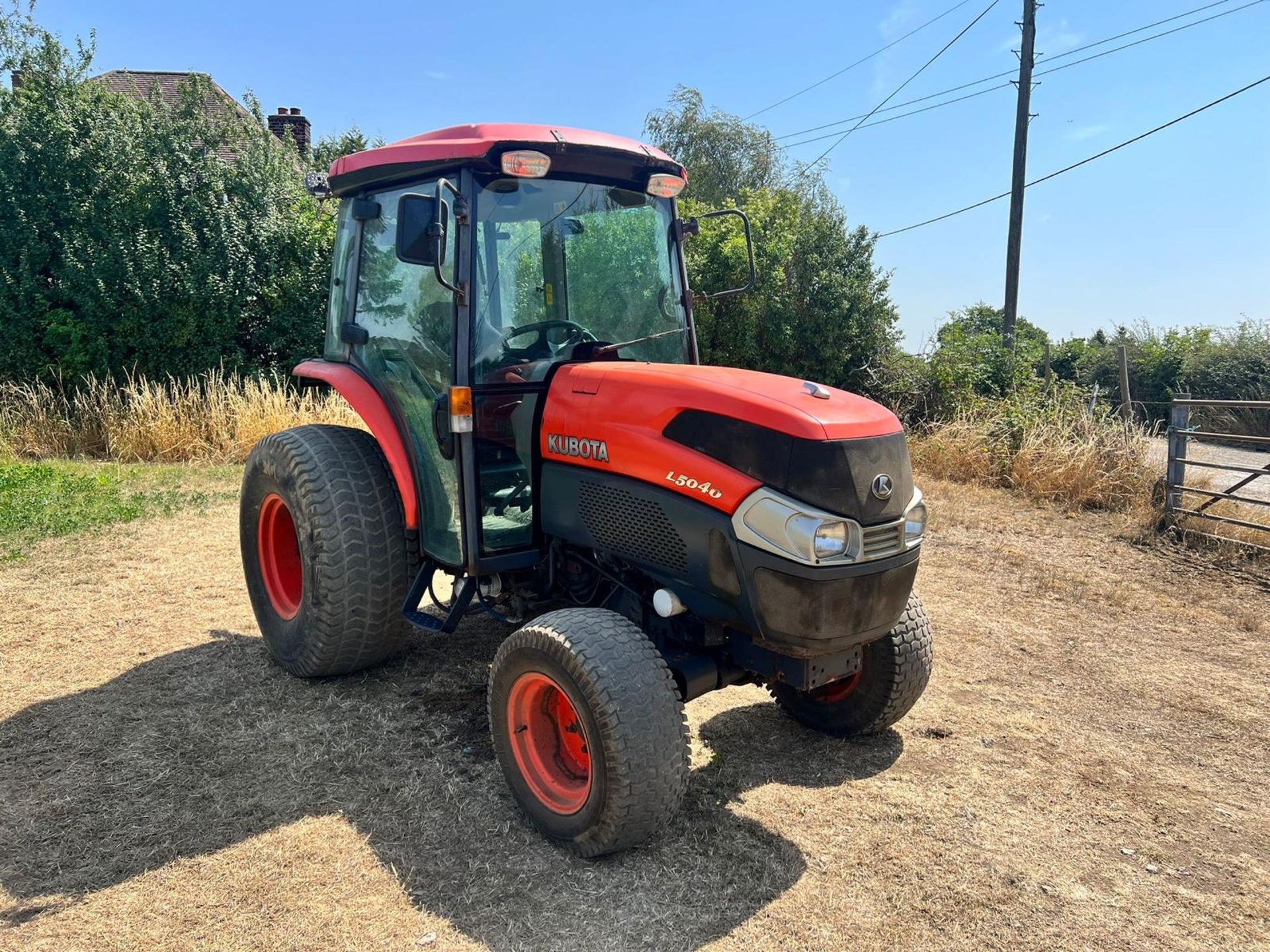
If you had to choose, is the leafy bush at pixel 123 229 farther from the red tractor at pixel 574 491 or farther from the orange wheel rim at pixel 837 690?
the orange wheel rim at pixel 837 690

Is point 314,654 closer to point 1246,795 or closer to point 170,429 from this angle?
point 1246,795

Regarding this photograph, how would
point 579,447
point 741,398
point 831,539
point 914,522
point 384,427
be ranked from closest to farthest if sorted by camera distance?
point 831,539 → point 741,398 → point 914,522 → point 579,447 → point 384,427

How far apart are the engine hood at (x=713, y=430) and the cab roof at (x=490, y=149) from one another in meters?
0.86

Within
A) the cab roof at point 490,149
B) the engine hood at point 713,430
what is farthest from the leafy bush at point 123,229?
the engine hood at point 713,430

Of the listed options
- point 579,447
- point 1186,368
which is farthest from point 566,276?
point 1186,368

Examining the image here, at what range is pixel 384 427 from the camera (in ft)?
12.5

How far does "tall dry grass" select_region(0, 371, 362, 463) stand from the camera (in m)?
9.73

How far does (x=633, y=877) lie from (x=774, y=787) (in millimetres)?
784

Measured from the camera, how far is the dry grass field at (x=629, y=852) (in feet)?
8.40

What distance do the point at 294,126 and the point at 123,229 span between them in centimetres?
717

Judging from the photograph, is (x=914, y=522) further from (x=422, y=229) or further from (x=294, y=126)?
(x=294, y=126)

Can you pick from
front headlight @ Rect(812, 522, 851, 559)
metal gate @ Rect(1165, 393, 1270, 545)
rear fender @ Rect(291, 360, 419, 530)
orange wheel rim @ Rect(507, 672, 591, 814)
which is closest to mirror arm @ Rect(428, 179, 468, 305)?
rear fender @ Rect(291, 360, 419, 530)

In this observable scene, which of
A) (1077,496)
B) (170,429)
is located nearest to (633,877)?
(1077,496)

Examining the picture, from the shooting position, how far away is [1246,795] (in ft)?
11.0
